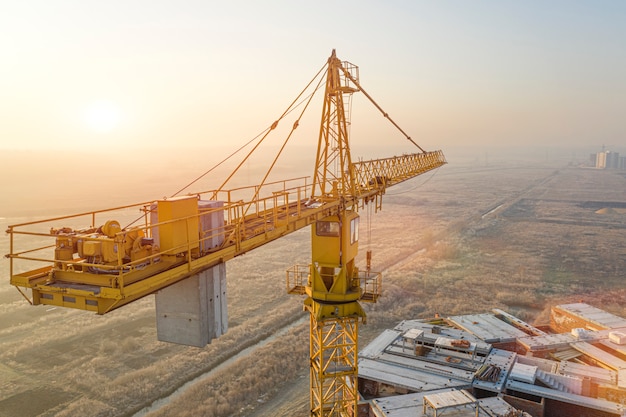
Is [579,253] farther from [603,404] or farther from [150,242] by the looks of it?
[150,242]

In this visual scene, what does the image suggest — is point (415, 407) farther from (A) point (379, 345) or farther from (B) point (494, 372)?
(A) point (379, 345)

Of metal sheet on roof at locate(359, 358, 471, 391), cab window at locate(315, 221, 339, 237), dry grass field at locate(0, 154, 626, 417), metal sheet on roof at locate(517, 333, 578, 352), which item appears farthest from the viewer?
dry grass field at locate(0, 154, 626, 417)

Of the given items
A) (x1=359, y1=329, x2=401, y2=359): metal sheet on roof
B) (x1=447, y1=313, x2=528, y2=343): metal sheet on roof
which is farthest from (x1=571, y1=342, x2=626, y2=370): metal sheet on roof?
(x1=359, y1=329, x2=401, y2=359): metal sheet on roof

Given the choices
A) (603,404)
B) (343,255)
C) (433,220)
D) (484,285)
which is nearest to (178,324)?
(343,255)

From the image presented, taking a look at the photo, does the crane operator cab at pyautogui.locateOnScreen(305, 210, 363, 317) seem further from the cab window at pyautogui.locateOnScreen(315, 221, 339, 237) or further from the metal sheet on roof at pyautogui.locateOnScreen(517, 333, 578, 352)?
the metal sheet on roof at pyautogui.locateOnScreen(517, 333, 578, 352)

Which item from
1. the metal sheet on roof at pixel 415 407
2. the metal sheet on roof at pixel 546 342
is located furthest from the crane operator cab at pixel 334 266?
the metal sheet on roof at pixel 546 342

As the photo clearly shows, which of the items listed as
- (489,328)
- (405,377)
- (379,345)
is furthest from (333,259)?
(489,328)

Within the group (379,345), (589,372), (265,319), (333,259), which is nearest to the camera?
(589,372)
